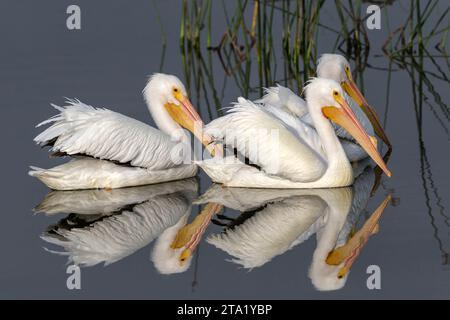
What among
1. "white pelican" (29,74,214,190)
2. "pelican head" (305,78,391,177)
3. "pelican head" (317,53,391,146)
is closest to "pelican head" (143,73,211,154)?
"white pelican" (29,74,214,190)

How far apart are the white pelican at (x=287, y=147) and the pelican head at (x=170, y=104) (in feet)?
1.27

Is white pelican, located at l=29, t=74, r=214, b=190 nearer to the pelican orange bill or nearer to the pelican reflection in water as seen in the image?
the pelican reflection in water

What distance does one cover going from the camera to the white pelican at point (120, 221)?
246 inches

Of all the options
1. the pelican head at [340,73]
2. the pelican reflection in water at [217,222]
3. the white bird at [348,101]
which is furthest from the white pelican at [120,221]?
the pelican head at [340,73]

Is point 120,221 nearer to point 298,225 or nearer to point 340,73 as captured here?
point 298,225

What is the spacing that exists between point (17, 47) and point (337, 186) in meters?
5.06

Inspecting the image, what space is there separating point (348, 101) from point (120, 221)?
212cm

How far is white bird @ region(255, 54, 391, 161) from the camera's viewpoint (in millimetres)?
8156

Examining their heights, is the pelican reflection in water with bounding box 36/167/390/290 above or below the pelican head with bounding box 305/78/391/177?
below

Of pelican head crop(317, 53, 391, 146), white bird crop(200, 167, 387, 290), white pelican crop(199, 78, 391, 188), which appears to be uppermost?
pelican head crop(317, 53, 391, 146)

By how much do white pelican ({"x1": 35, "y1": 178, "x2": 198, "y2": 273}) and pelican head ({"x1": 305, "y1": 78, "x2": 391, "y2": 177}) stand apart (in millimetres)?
961

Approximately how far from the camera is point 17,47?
1155 centimetres

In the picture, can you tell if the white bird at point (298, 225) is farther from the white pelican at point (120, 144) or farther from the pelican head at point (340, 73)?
the pelican head at point (340, 73)

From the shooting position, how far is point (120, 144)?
24.6 ft
